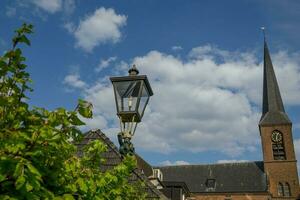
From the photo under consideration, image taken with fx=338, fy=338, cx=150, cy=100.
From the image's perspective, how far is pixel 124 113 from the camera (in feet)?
19.2

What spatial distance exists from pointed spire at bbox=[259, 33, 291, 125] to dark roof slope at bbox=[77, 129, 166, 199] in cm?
4065

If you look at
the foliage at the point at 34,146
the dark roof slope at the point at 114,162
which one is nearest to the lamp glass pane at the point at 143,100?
the foliage at the point at 34,146

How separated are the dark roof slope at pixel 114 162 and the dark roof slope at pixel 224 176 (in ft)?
128

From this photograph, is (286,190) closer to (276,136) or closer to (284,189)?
(284,189)

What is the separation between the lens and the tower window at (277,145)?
4800cm

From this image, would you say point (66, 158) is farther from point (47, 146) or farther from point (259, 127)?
point (259, 127)

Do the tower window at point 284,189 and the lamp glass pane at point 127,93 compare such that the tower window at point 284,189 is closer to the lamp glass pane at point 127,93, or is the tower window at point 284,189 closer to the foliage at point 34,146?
the lamp glass pane at point 127,93

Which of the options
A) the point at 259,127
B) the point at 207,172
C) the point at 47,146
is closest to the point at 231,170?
the point at 207,172

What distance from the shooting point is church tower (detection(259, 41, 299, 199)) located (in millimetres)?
46000

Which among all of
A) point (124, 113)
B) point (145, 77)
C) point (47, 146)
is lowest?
point (47, 146)

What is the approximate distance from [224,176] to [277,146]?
8.98m

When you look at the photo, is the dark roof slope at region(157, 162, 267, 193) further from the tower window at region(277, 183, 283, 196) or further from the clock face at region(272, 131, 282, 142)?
the clock face at region(272, 131, 282, 142)

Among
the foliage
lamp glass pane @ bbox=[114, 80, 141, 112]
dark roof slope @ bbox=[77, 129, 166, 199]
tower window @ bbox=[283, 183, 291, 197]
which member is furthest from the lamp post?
tower window @ bbox=[283, 183, 291, 197]

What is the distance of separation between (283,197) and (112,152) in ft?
132
